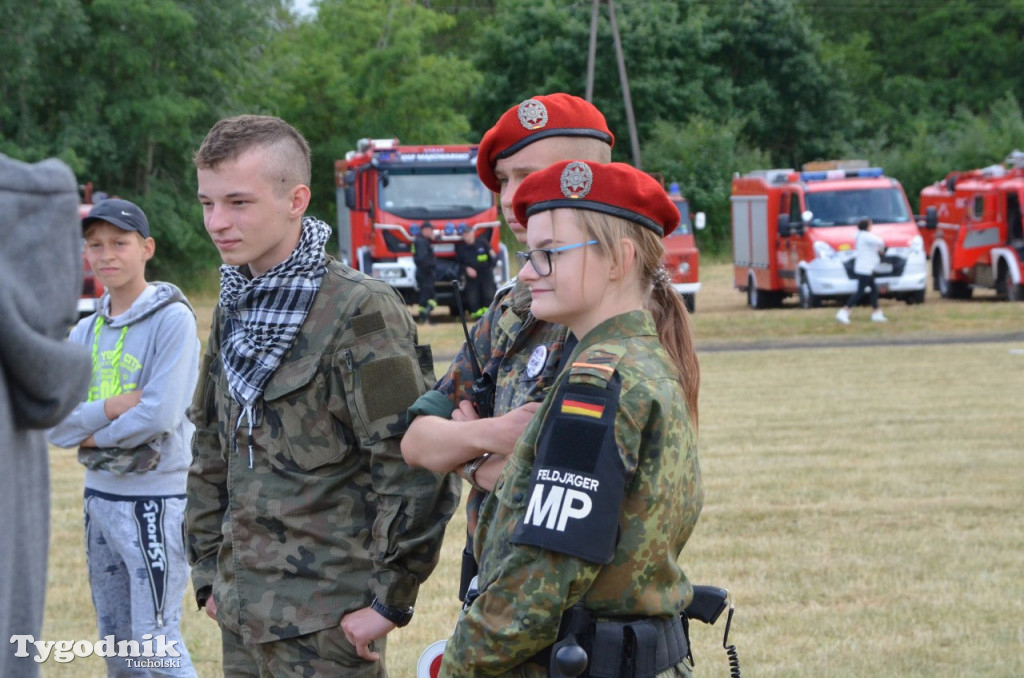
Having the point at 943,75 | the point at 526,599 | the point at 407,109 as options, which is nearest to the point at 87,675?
the point at 526,599

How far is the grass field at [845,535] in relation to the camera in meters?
5.68

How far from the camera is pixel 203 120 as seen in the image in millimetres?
38406

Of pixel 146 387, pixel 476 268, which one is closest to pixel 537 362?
pixel 146 387

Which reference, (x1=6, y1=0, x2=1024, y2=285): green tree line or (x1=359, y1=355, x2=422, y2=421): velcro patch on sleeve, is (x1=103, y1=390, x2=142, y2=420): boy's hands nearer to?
(x1=359, y1=355, x2=422, y2=421): velcro patch on sleeve

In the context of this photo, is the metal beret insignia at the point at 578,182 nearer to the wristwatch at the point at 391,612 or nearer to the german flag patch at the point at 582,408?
the german flag patch at the point at 582,408

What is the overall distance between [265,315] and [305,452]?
0.36 meters

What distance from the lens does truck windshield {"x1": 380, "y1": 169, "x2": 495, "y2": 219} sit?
83.2ft

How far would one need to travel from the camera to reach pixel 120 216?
4.87 m

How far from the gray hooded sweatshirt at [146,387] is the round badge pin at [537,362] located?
2.10 meters

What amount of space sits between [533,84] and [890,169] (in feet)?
46.0

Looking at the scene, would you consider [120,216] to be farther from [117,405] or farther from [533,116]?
[533,116]

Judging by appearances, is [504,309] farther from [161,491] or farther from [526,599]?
[161,491]

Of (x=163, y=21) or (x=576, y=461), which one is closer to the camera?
(x=576, y=461)

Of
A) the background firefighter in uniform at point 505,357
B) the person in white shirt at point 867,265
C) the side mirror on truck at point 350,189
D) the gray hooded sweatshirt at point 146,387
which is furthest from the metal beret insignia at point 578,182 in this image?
the side mirror on truck at point 350,189
